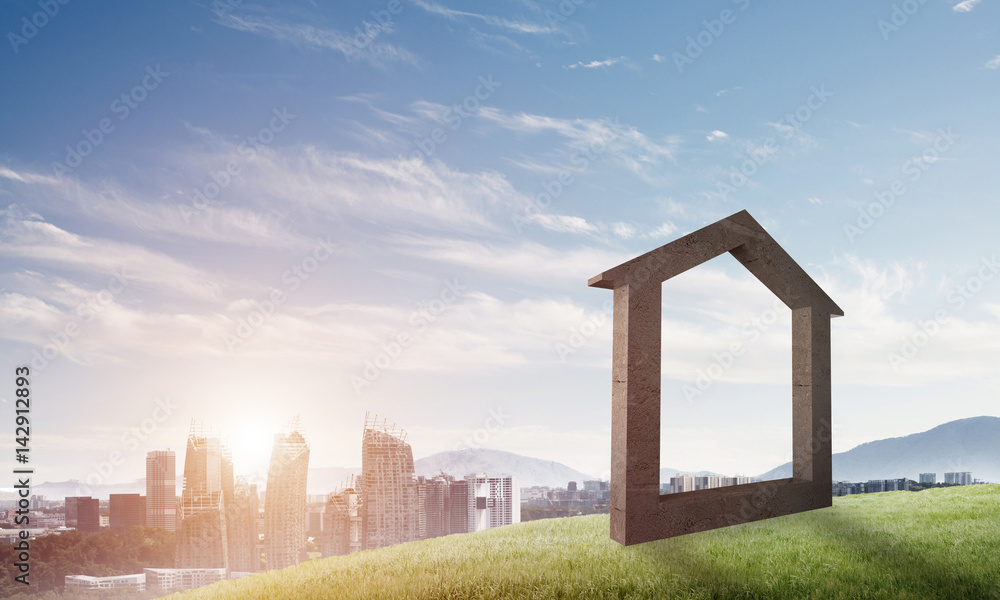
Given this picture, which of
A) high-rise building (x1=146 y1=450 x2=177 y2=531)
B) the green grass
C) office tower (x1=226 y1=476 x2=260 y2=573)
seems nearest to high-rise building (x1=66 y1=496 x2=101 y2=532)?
high-rise building (x1=146 y1=450 x2=177 y2=531)

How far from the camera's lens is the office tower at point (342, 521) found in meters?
33.1

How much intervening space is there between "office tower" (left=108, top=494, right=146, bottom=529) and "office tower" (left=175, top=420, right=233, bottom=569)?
7.64ft

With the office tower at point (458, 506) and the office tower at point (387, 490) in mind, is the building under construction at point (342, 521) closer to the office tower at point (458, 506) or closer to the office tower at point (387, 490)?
the office tower at point (387, 490)

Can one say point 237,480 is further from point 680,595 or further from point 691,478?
point 680,595

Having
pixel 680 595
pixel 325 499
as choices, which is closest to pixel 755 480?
pixel 680 595

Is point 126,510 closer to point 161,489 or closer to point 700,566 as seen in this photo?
point 161,489

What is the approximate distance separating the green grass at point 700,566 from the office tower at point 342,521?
24.6 m

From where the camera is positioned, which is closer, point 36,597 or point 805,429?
point 805,429

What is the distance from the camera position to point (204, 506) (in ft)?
106

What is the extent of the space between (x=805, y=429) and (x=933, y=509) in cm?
287

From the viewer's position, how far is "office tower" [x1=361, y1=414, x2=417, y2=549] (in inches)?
1250

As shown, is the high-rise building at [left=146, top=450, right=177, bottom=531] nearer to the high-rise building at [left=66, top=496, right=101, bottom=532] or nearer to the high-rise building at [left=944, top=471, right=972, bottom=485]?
the high-rise building at [left=66, top=496, right=101, bottom=532]

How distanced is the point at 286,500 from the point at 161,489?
20.2 ft

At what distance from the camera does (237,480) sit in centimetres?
3284
